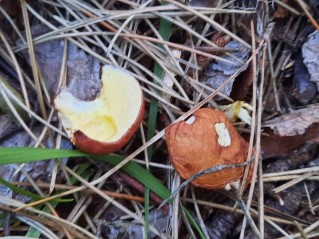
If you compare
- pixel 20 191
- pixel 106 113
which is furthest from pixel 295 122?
pixel 20 191

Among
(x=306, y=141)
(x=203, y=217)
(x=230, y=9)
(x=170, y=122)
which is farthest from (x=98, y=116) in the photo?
(x=306, y=141)

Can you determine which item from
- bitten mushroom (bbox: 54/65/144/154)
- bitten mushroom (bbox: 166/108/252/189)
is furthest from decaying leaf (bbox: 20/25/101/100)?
bitten mushroom (bbox: 166/108/252/189)

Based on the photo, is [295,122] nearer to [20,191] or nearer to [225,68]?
[225,68]

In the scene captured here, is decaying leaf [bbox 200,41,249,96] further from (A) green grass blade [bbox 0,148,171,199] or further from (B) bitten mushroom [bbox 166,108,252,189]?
(A) green grass blade [bbox 0,148,171,199]

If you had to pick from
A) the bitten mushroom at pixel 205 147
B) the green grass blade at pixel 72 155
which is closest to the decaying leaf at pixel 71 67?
the green grass blade at pixel 72 155

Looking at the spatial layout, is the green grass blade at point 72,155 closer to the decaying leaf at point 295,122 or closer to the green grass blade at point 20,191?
the green grass blade at point 20,191
